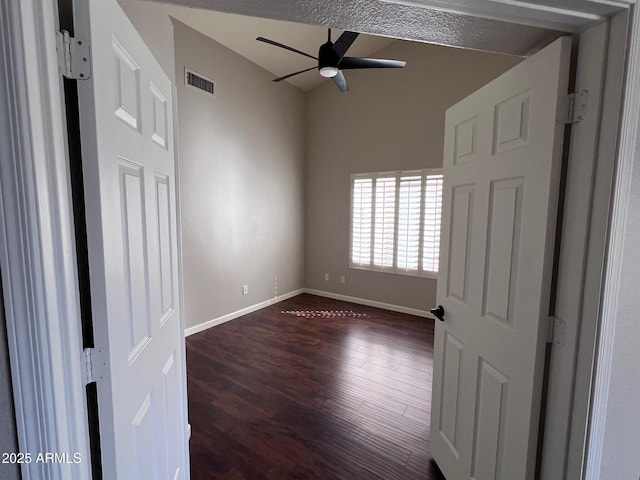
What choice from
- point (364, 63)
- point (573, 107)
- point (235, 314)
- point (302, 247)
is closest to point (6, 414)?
point (573, 107)

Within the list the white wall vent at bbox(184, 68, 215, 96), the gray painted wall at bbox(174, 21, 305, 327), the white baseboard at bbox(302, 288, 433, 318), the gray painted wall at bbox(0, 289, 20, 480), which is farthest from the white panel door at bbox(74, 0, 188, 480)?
the white baseboard at bbox(302, 288, 433, 318)

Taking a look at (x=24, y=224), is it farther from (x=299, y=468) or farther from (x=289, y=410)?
(x=289, y=410)

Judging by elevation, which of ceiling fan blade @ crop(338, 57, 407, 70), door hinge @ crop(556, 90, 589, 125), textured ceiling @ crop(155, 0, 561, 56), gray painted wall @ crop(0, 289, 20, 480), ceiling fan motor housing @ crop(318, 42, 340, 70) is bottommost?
gray painted wall @ crop(0, 289, 20, 480)

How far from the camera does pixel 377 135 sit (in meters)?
4.42

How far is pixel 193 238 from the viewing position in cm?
344

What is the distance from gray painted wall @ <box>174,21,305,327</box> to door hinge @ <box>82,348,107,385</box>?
2.74 m

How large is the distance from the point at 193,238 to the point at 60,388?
2.94 m

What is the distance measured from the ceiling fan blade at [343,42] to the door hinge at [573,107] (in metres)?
1.89

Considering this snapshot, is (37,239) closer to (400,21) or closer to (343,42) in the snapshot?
(400,21)

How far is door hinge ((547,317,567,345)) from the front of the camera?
3.10 ft

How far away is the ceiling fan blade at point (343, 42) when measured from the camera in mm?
2352

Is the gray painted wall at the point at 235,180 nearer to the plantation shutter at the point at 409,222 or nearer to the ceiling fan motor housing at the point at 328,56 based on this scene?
the ceiling fan motor housing at the point at 328,56

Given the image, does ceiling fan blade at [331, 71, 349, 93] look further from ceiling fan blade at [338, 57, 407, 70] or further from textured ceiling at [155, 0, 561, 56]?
textured ceiling at [155, 0, 561, 56]

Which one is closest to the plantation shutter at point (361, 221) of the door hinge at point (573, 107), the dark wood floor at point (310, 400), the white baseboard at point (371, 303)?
the white baseboard at point (371, 303)
